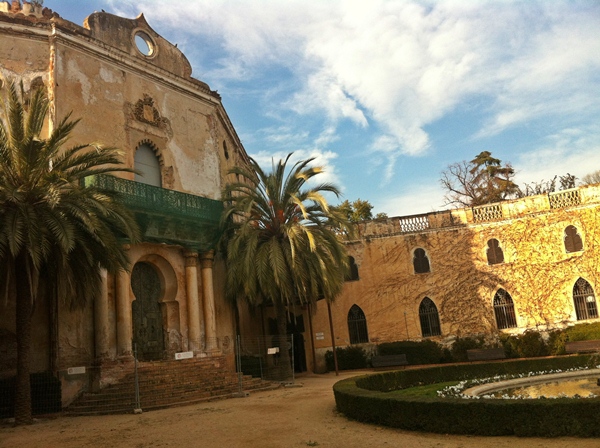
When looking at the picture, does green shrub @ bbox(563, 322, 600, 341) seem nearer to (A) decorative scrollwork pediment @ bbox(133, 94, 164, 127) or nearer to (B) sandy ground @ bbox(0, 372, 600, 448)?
(B) sandy ground @ bbox(0, 372, 600, 448)

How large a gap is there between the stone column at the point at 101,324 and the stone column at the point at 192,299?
401cm

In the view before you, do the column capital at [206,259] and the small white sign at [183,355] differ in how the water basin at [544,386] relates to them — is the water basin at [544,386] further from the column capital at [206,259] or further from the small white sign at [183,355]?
the column capital at [206,259]

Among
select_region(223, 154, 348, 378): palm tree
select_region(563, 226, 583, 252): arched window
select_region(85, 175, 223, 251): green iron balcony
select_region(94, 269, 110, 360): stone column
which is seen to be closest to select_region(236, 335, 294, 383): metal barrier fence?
select_region(223, 154, 348, 378): palm tree

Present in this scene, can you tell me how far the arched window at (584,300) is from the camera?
1083 inches

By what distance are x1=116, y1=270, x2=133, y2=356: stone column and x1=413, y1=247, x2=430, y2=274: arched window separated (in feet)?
54.4

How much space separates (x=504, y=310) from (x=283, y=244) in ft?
44.2

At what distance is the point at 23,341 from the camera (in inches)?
593

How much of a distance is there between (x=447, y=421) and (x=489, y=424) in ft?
2.35

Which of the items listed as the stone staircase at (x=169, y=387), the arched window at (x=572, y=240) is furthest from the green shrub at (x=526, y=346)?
the stone staircase at (x=169, y=387)

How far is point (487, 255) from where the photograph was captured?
97.1 ft

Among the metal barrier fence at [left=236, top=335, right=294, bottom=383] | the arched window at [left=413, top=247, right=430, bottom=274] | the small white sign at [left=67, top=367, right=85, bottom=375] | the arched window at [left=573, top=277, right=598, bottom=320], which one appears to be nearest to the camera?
the small white sign at [left=67, top=367, right=85, bottom=375]

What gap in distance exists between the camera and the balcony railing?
762 inches

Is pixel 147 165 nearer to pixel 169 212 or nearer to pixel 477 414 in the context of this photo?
pixel 169 212

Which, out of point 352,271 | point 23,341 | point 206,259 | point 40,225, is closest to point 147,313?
point 206,259
